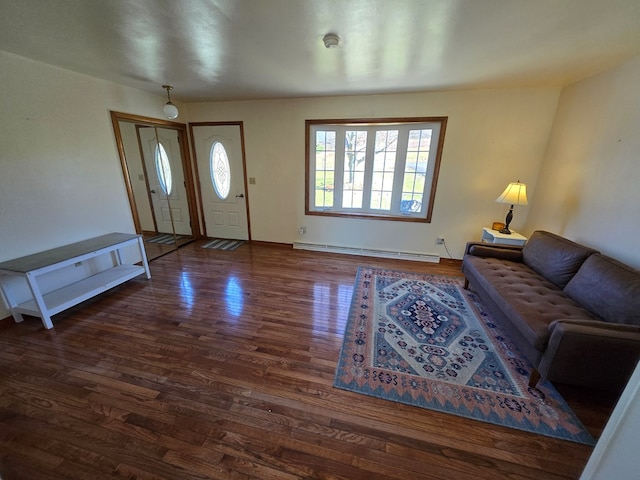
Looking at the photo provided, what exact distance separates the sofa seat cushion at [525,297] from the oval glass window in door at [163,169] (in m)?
4.93

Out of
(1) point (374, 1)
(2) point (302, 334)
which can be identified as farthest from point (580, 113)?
(2) point (302, 334)

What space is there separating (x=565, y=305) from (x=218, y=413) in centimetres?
269

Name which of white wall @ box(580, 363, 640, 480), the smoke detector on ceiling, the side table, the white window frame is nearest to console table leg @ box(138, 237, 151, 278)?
the white window frame

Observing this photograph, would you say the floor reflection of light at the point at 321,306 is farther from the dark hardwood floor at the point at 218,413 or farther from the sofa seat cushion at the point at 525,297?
the sofa seat cushion at the point at 525,297

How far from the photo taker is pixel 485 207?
354cm

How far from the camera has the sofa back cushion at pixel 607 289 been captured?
5.36ft

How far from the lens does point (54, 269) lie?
2.31 m

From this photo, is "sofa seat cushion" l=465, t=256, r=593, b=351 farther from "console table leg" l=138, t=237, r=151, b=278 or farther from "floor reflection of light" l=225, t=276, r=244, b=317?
"console table leg" l=138, t=237, r=151, b=278

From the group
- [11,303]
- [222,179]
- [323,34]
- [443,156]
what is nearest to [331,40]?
[323,34]

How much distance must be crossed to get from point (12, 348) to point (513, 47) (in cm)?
480

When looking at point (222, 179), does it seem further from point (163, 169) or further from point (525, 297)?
point (525, 297)

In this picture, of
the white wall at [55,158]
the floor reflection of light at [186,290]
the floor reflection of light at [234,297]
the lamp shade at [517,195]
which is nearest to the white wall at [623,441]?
the floor reflection of light at [234,297]

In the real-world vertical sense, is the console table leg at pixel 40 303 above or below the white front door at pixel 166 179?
below

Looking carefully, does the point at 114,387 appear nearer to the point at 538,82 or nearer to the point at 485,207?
the point at 485,207
